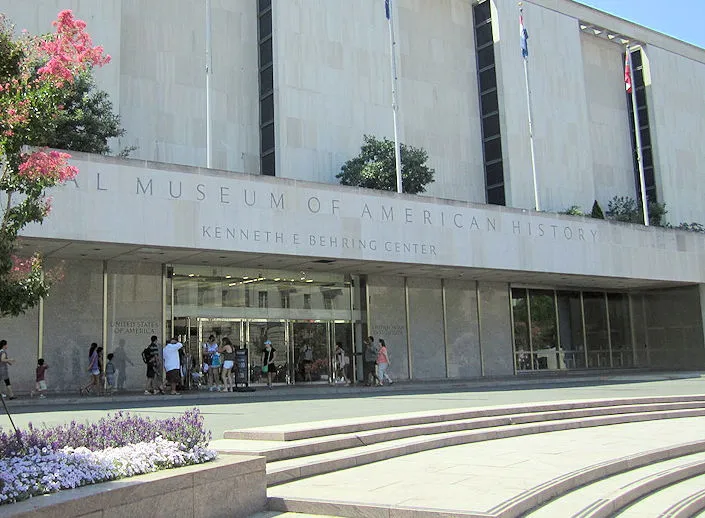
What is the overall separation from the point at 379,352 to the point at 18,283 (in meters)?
19.7

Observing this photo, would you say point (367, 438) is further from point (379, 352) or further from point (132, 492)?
point (379, 352)

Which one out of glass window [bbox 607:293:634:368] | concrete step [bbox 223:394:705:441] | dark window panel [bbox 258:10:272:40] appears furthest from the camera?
glass window [bbox 607:293:634:368]

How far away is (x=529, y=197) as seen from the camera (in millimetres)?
35156

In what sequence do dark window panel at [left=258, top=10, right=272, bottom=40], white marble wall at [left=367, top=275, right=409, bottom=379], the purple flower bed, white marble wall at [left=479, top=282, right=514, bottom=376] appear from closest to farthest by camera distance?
1. the purple flower bed
2. white marble wall at [left=367, top=275, right=409, bottom=379]
3. dark window panel at [left=258, top=10, right=272, bottom=40]
4. white marble wall at [left=479, top=282, right=514, bottom=376]

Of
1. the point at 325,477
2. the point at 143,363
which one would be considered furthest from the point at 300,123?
the point at 325,477

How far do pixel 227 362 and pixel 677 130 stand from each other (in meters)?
32.3

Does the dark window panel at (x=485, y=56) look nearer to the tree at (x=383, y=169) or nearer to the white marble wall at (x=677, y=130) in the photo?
the tree at (x=383, y=169)

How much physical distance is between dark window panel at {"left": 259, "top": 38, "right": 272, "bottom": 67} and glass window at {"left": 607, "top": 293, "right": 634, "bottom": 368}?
20488 millimetres

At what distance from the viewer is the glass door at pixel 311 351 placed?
26516 mm

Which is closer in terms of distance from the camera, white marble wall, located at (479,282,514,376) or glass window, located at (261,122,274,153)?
glass window, located at (261,122,274,153)

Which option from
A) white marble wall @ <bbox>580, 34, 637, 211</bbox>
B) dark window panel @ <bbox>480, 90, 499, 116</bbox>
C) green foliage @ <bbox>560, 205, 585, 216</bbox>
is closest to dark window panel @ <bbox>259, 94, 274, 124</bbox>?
dark window panel @ <bbox>480, 90, 499, 116</bbox>

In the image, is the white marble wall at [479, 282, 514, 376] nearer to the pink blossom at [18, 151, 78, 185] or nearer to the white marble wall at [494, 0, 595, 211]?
the white marble wall at [494, 0, 595, 211]

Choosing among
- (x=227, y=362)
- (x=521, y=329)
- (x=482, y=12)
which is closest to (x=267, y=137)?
(x=227, y=362)

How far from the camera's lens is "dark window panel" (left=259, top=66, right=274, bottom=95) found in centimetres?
2962
